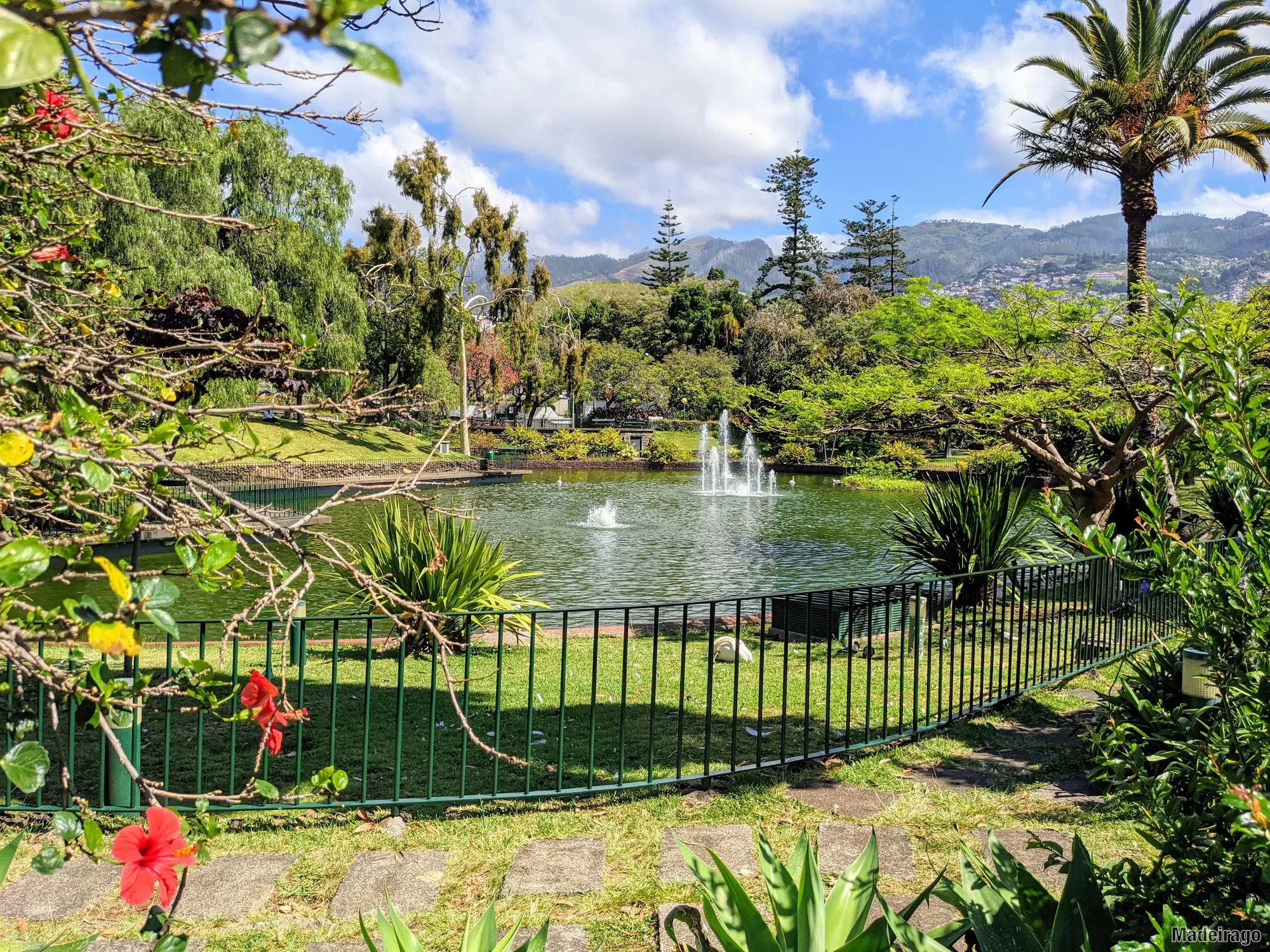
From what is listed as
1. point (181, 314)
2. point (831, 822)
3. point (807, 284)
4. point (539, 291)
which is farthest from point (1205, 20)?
point (807, 284)

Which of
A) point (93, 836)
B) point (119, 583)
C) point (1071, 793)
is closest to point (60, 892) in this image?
point (93, 836)

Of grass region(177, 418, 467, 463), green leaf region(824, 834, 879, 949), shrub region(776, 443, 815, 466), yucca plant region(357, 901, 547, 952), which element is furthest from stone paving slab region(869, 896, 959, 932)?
shrub region(776, 443, 815, 466)

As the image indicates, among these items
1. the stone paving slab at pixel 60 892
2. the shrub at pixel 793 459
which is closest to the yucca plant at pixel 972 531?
the stone paving slab at pixel 60 892

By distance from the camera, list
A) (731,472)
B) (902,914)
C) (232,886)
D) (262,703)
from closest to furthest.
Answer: (262,703), (902,914), (232,886), (731,472)

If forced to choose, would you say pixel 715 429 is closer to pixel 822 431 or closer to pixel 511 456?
pixel 511 456

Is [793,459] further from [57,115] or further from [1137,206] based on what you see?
[57,115]

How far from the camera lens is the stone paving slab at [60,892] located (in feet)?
10.6

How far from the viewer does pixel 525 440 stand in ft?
132

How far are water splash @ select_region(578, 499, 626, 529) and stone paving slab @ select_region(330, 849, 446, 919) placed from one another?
14.7 m

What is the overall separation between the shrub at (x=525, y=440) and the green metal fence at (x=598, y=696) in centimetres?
2997

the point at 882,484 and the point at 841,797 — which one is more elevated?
the point at 882,484

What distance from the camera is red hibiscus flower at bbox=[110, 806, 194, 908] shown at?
142 cm

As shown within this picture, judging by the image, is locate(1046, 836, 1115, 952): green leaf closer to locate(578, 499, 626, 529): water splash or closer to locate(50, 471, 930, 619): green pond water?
locate(50, 471, 930, 619): green pond water

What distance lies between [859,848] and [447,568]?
469 centimetres
